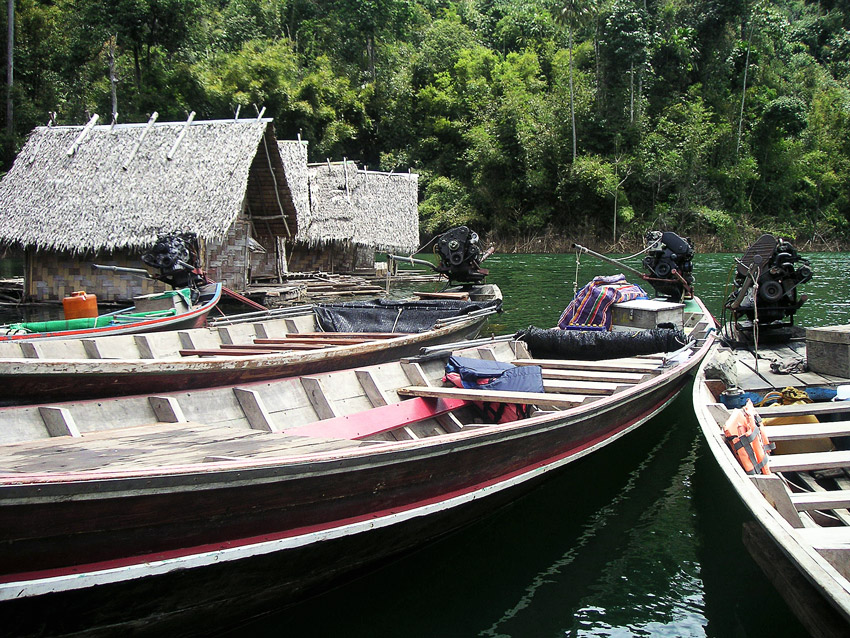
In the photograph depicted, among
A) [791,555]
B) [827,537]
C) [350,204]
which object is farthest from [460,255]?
[350,204]

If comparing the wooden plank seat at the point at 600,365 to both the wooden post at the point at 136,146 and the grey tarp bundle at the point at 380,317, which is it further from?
the wooden post at the point at 136,146

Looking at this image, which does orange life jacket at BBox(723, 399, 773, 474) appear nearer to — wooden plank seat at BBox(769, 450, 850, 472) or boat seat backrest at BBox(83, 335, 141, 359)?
wooden plank seat at BBox(769, 450, 850, 472)

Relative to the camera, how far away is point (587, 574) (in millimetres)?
→ 4473

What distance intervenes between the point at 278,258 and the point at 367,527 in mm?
14878

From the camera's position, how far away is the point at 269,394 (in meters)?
5.31

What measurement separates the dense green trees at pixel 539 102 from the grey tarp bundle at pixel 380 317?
23990 mm

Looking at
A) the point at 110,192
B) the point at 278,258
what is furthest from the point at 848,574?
the point at 278,258

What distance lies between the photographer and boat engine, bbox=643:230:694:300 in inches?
398

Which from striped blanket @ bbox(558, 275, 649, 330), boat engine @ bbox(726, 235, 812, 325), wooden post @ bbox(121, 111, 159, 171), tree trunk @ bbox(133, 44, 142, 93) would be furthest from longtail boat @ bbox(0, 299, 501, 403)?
tree trunk @ bbox(133, 44, 142, 93)

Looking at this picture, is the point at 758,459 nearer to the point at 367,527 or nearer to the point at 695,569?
the point at 695,569

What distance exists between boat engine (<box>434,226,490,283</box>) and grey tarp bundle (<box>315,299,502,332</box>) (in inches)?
83.8

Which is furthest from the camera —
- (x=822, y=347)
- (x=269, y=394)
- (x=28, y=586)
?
(x=822, y=347)

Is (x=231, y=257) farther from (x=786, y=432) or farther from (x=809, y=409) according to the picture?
(x=786, y=432)

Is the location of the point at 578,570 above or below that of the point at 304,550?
below
